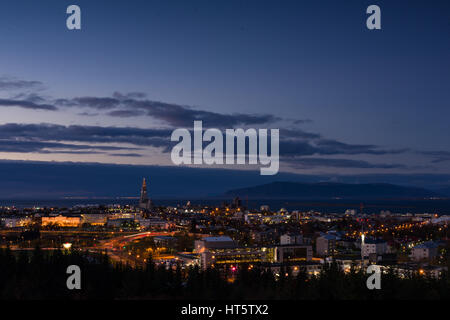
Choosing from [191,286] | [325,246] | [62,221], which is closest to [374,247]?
[325,246]

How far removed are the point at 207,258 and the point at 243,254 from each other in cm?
235

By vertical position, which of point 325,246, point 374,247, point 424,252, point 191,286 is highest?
point 191,286

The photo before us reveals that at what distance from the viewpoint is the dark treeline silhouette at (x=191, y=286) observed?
12211mm

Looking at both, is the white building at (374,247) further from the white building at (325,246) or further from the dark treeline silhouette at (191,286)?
the dark treeline silhouette at (191,286)

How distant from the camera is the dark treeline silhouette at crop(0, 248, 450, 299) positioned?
12.2m

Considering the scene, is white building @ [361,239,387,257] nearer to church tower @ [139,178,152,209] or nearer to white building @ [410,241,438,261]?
white building @ [410,241,438,261]

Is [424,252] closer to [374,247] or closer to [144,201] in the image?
[374,247]

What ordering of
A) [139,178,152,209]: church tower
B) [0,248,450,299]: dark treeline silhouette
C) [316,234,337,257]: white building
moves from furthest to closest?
[139,178,152,209]: church tower → [316,234,337,257]: white building → [0,248,450,299]: dark treeline silhouette

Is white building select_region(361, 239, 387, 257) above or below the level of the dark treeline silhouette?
below

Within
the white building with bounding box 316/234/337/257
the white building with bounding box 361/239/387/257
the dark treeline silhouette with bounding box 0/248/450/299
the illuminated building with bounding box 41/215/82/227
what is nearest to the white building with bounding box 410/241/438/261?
the white building with bounding box 361/239/387/257

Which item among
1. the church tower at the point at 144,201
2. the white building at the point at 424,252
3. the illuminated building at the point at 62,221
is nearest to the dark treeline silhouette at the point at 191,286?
the white building at the point at 424,252

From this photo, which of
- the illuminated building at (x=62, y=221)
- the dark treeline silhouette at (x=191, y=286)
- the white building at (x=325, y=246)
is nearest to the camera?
the dark treeline silhouette at (x=191, y=286)

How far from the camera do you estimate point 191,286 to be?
13164 mm
